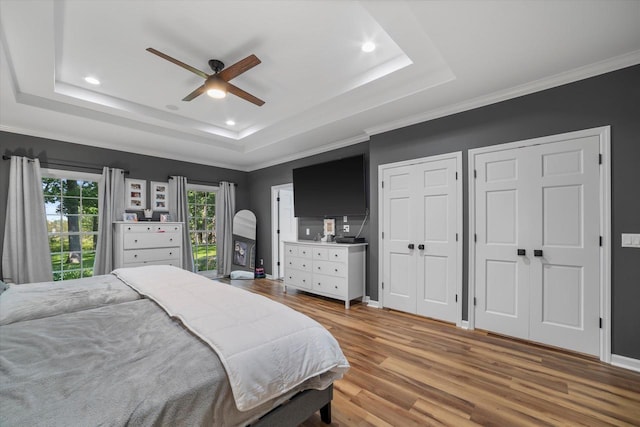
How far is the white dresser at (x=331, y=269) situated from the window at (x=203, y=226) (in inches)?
86.8

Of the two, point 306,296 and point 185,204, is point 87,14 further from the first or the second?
point 306,296

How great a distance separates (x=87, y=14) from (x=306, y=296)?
4.04m

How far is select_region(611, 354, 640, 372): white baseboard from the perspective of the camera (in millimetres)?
2168

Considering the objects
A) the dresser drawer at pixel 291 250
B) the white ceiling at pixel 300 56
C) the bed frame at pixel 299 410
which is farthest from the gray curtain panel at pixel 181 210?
the bed frame at pixel 299 410

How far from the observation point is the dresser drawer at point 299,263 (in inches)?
174

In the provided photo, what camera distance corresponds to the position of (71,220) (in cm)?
428

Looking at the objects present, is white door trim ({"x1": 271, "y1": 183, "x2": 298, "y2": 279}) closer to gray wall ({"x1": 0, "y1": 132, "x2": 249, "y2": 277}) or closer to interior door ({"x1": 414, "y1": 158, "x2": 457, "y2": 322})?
gray wall ({"x1": 0, "y1": 132, "x2": 249, "y2": 277})

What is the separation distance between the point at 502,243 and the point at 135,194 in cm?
548

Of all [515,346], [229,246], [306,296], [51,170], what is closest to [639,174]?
[515,346]

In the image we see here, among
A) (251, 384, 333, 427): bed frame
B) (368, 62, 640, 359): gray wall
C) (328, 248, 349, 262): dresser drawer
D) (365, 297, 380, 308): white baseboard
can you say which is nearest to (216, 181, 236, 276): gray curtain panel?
(328, 248, 349, 262): dresser drawer

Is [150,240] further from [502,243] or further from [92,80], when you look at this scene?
[502,243]

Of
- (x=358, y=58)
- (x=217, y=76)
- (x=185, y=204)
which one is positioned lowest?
(x=185, y=204)

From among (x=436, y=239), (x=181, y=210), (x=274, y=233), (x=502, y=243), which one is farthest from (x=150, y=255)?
(x=502, y=243)

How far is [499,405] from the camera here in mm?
1778
